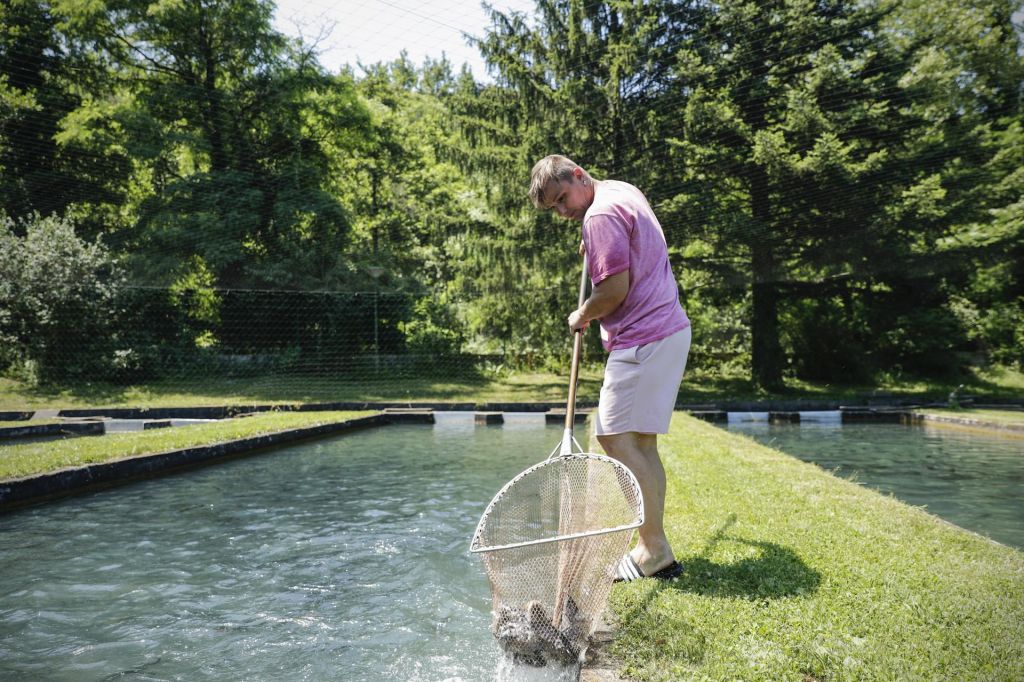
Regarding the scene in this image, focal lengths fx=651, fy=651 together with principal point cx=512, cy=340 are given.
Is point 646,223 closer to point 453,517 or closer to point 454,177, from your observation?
point 453,517

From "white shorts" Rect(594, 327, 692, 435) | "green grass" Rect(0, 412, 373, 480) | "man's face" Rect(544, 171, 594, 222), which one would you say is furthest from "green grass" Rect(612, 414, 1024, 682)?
"green grass" Rect(0, 412, 373, 480)

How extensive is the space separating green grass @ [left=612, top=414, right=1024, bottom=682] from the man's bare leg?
0.33 ft

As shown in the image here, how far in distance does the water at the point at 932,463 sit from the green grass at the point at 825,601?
1155mm

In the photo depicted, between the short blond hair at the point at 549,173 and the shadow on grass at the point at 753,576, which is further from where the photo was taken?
the short blond hair at the point at 549,173

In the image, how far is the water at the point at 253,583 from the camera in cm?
232

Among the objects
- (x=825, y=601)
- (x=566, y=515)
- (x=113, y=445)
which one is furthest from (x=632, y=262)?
(x=113, y=445)

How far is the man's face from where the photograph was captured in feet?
8.51

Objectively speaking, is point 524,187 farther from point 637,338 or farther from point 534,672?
point 534,672

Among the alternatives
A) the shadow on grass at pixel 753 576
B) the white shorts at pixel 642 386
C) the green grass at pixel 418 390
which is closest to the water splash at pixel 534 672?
the shadow on grass at pixel 753 576

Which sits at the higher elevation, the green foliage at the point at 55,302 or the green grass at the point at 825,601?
the green foliage at the point at 55,302

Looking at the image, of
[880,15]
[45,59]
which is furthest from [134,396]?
[880,15]

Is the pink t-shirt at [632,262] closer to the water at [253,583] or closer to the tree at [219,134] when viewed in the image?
the water at [253,583]

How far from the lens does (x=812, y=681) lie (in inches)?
70.1

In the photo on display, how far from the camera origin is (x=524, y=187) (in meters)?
14.8
